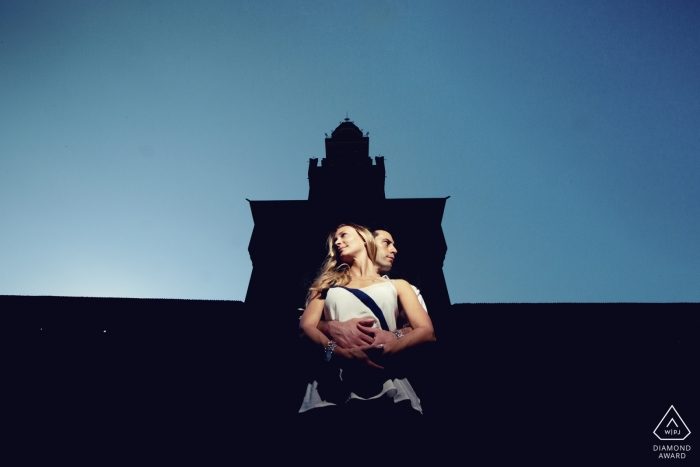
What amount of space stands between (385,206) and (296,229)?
9.94ft

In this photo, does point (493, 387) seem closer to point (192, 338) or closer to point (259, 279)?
point (192, 338)

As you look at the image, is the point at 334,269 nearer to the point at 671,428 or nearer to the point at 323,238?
the point at 671,428

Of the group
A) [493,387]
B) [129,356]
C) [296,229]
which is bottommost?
[493,387]

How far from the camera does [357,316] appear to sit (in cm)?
325

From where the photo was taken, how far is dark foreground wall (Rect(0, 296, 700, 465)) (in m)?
3.35

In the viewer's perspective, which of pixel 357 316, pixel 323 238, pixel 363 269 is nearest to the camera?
pixel 357 316

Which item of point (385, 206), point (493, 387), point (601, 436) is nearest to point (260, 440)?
point (493, 387)

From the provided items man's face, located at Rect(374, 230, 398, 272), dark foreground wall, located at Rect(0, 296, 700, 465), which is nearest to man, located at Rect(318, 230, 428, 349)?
dark foreground wall, located at Rect(0, 296, 700, 465)

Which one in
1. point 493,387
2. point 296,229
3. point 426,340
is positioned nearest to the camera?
point 426,340

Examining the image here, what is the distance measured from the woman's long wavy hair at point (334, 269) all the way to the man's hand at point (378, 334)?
25.6 inches

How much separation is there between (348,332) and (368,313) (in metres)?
0.31

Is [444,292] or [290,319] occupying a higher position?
[290,319]

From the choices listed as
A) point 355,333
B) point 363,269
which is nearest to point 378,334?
point 355,333

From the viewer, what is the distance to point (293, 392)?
341 centimetres
